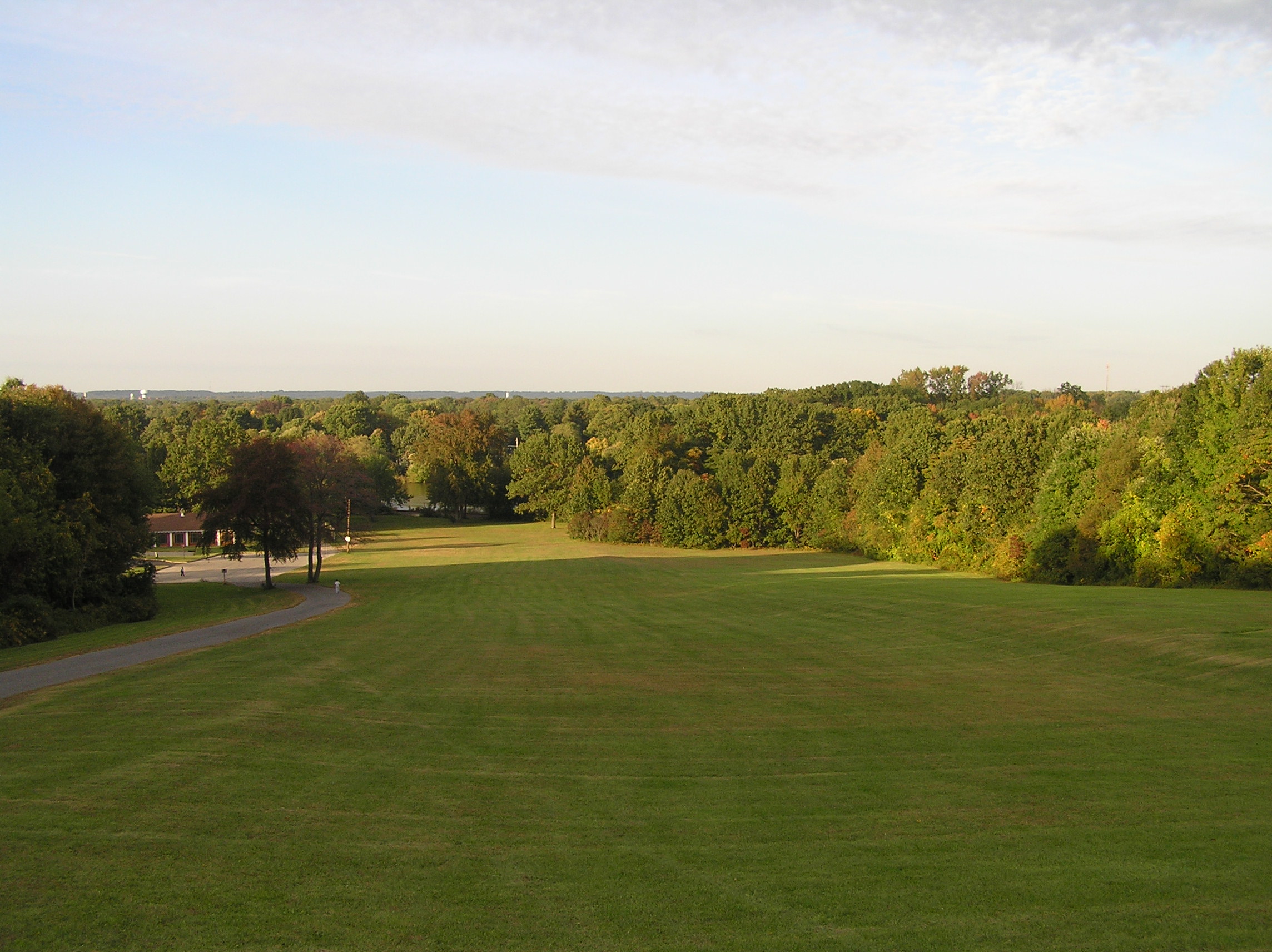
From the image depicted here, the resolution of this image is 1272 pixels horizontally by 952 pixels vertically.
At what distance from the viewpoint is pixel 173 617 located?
32500 mm

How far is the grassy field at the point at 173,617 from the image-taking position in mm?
21875

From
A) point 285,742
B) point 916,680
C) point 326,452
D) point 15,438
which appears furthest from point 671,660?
point 326,452

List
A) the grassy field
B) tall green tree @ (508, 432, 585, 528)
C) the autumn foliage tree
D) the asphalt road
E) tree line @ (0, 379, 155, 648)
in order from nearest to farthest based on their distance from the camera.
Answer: the grassy field < tree line @ (0, 379, 155, 648) < the asphalt road < tall green tree @ (508, 432, 585, 528) < the autumn foliage tree

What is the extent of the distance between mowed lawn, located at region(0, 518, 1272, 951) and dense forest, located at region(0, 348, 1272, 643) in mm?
17365

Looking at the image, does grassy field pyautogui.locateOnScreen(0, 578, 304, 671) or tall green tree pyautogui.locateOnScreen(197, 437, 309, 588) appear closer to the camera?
grassy field pyautogui.locateOnScreen(0, 578, 304, 671)

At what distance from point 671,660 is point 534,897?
1264 centimetres

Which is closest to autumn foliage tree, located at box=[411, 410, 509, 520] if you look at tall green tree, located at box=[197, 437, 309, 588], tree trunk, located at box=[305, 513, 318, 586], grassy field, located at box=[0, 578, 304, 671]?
tree trunk, located at box=[305, 513, 318, 586]

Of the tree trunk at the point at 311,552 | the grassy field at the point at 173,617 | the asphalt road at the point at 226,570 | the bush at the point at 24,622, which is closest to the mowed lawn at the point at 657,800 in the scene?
the grassy field at the point at 173,617

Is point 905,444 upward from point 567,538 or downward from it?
upward

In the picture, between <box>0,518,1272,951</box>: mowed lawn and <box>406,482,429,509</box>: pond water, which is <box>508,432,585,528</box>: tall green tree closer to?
<box>406,482,429,509</box>: pond water

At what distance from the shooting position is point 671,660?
1941cm

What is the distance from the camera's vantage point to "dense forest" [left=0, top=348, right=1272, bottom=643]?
3284 centimetres

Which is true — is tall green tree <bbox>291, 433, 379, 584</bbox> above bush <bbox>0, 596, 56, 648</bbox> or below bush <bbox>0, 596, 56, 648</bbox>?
above

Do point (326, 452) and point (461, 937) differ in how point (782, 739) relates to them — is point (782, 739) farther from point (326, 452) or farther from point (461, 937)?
point (326, 452)
